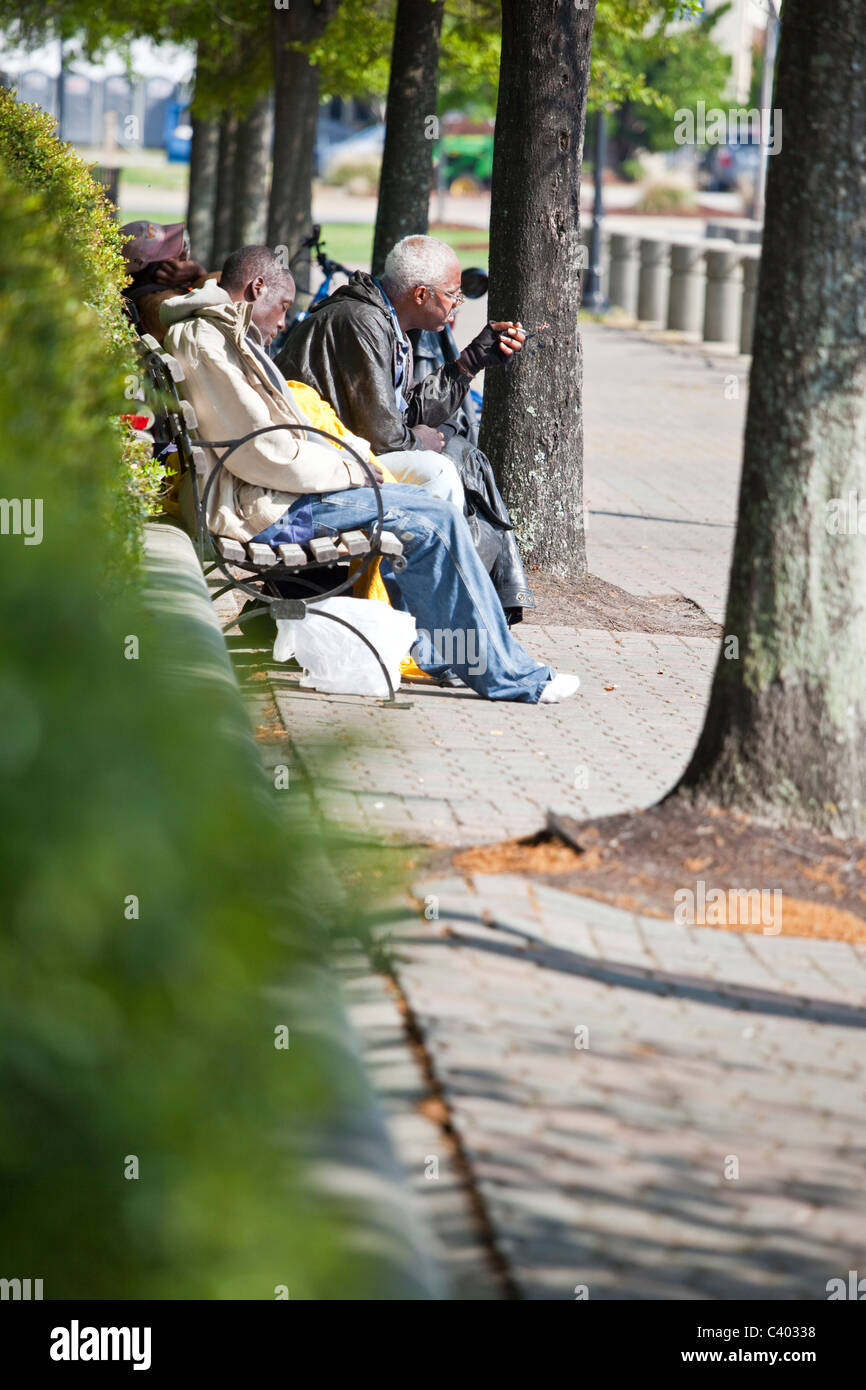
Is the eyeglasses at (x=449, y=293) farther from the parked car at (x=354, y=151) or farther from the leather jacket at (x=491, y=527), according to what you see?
the parked car at (x=354, y=151)

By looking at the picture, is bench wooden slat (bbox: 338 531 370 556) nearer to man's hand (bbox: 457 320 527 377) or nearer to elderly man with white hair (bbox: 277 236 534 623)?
elderly man with white hair (bbox: 277 236 534 623)

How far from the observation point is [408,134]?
1256 cm

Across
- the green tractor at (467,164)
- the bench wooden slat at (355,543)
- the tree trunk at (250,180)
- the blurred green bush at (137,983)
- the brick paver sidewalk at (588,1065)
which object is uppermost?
the green tractor at (467,164)

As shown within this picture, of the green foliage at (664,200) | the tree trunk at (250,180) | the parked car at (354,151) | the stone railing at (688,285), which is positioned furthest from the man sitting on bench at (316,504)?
the parked car at (354,151)

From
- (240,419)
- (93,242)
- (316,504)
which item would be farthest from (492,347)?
(93,242)

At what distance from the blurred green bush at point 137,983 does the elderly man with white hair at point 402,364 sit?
625cm

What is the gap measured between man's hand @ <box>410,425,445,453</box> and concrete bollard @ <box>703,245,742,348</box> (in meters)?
17.8

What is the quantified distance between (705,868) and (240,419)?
2.97 meters

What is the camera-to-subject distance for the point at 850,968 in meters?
4.47

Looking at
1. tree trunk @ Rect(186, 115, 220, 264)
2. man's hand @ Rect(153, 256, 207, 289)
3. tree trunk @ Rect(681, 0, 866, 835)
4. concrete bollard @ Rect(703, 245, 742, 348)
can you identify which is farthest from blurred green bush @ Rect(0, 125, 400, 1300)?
concrete bollard @ Rect(703, 245, 742, 348)

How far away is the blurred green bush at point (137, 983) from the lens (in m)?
1.25

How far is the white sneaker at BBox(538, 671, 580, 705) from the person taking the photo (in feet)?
23.1

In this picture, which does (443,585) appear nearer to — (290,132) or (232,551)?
(232,551)
